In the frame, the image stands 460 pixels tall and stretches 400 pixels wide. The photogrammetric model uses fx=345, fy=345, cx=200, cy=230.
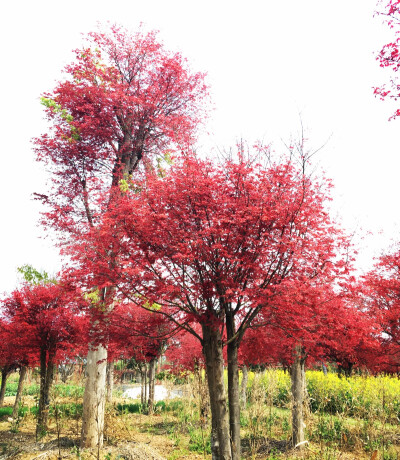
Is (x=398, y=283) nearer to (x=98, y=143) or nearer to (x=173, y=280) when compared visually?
(x=173, y=280)

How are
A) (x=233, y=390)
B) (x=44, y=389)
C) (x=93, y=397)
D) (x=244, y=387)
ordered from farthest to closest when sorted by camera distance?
(x=244, y=387) → (x=44, y=389) → (x=93, y=397) → (x=233, y=390)

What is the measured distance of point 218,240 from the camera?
16.7ft

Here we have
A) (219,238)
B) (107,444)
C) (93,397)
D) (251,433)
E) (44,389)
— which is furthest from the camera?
(44,389)

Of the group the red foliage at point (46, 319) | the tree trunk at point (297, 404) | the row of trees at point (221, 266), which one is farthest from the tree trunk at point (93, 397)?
the tree trunk at point (297, 404)

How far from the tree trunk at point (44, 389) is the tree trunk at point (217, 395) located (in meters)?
6.13

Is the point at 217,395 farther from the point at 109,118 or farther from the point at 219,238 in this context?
the point at 109,118

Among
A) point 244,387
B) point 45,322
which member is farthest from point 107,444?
point 244,387

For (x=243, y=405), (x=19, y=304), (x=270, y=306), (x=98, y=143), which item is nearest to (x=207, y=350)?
(x=270, y=306)

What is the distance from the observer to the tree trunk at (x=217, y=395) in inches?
199

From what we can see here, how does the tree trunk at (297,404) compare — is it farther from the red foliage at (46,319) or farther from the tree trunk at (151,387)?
the tree trunk at (151,387)

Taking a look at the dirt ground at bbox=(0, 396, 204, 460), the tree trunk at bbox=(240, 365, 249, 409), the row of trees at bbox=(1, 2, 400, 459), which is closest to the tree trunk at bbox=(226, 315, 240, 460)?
the row of trees at bbox=(1, 2, 400, 459)

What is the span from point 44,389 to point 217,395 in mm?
7297

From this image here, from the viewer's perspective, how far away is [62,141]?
9.20 metres

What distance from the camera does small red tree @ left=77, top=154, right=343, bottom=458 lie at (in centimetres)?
495
